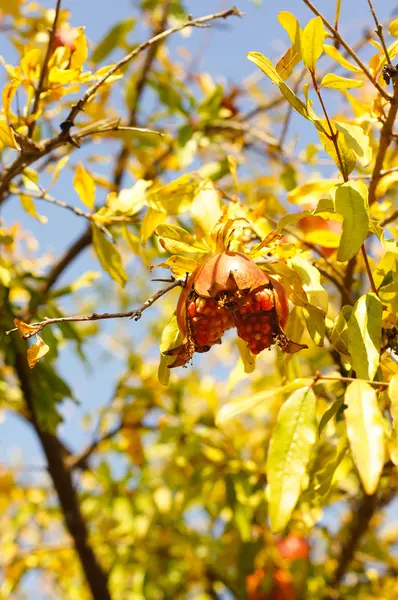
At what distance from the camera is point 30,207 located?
1.28 m

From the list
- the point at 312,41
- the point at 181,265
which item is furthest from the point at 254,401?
the point at 312,41

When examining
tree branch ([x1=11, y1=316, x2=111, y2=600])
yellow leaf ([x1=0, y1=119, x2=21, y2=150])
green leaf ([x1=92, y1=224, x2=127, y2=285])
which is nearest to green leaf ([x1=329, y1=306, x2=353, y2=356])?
green leaf ([x1=92, y1=224, x2=127, y2=285])

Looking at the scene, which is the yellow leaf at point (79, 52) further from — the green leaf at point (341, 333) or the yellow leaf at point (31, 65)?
the green leaf at point (341, 333)

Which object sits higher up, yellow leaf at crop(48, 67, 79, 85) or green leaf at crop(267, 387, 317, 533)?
yellow leaf at crop(48, 67, 79, 85)

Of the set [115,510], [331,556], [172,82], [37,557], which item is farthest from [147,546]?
[172,82]

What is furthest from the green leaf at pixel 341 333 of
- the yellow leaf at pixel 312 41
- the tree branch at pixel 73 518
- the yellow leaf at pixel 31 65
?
the tree branch at pixel 73 518

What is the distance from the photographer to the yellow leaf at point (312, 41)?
850 millimetres

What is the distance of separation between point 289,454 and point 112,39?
1.46 meters

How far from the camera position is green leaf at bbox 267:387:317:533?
69 cm

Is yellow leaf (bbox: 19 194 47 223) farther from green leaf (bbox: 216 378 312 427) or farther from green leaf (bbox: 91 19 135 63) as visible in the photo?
green leaf (bbox: 91 19 135 63)

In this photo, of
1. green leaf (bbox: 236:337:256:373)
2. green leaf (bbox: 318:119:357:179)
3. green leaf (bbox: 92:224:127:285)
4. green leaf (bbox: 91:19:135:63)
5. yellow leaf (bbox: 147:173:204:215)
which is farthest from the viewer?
green leaf (bbox: 91:19:135:63)

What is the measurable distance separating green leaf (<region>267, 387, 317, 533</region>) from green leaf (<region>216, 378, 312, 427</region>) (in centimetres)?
1

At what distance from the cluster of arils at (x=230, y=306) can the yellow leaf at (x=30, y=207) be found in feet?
1.58

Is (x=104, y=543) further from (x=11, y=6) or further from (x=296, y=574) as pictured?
(x=11, y=6)
